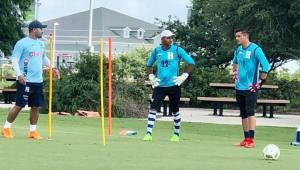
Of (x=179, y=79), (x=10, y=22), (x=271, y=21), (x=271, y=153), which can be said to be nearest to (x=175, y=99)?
(x=179, y=79)

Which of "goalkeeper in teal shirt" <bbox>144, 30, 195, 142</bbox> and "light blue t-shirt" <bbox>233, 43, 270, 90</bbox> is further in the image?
"goalkeeper in teal shirt" <bbox>144, 30, 195, 142</bbox>

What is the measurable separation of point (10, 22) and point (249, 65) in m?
33.3

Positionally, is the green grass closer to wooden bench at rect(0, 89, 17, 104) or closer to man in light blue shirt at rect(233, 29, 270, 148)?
man in light blue shirt at rect(233, 29, 270, 148)

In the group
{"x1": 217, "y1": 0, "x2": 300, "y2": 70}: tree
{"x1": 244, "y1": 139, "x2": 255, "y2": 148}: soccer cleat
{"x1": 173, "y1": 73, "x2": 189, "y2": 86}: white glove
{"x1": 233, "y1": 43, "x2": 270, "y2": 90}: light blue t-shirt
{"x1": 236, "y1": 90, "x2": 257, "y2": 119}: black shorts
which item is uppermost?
{"x1": 217, "y1": 0, "x2": 300, "y2": 70}: tree

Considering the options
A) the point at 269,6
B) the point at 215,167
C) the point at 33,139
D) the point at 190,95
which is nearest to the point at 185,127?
the point at 269,6

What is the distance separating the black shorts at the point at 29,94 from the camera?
12.2 meters

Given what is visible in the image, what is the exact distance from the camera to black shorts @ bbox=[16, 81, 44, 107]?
12.2m

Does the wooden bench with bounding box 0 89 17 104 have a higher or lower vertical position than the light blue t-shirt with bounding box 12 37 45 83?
lower

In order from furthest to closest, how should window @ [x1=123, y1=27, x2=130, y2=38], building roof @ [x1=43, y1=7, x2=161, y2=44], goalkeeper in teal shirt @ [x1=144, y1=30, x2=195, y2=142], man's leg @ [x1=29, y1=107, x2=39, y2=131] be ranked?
1. window @ [x1=123, y1=27, x2=130, y2=38]
2. building roof @ [x1=43, y1=7, x2=161, y2=44]
3. goalkeeper in teal shirt @ [x1=144, y1=30, x2=195, y2=142]
4. man's leg @ [x1=29, y1=107, x2=39, y2=131]

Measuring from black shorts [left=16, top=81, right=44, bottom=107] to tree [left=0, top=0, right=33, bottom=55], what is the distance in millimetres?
31373

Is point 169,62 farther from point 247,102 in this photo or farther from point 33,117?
point 33,117

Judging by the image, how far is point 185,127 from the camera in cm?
1867

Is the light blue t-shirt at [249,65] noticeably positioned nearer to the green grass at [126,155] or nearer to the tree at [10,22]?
the green grass at [126,155]

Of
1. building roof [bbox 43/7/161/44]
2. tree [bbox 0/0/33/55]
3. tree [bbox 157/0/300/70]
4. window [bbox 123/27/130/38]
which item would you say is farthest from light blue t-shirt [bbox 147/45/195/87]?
window [bbox 123/27/130/38]
